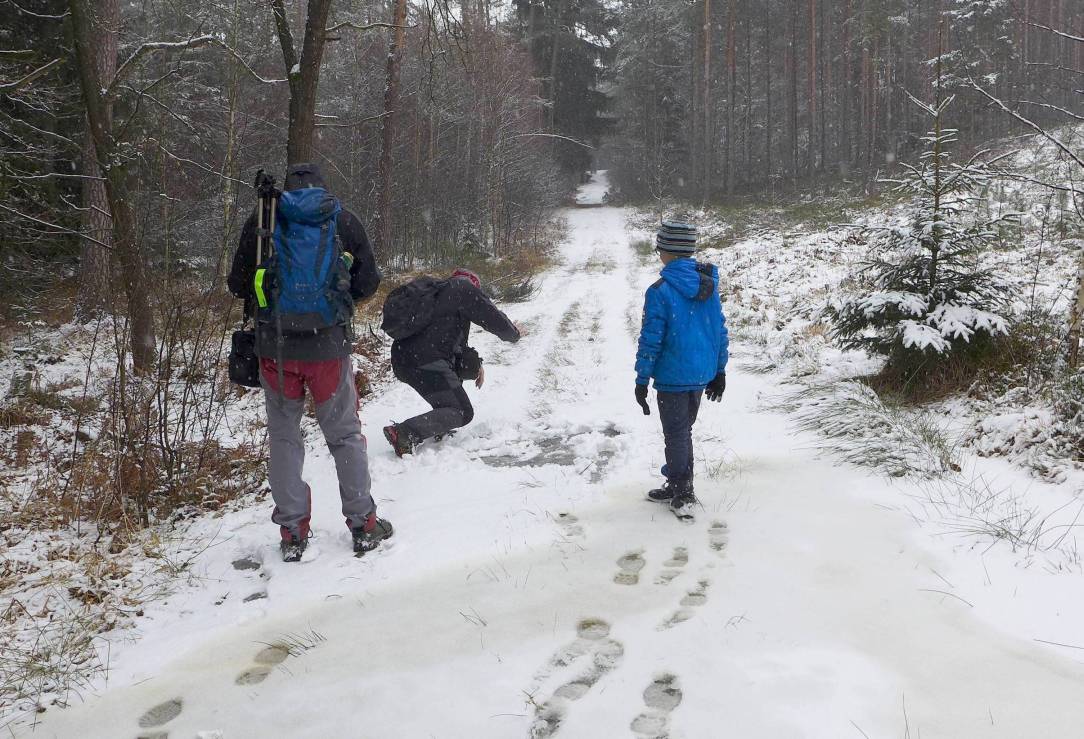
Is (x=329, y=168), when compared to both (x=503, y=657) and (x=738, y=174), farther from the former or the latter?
(x=738, y=174)

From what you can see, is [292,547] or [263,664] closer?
[263,664]

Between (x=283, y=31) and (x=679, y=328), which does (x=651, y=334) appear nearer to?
(x=679, y=328)

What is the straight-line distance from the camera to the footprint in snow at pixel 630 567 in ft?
10.7

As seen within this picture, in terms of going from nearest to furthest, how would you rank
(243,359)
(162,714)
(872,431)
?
(162,714) → (243,359) → (872,431)

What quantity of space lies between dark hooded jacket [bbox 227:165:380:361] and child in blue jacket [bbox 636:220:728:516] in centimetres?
170

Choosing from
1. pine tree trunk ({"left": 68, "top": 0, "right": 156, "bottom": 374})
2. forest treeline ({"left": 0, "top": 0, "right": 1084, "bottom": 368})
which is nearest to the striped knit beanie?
forest treeline ({"left": 0, "top": 0, "right": 1084, "bottom": 368})

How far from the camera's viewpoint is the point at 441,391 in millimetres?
5527

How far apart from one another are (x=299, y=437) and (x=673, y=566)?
2230mm

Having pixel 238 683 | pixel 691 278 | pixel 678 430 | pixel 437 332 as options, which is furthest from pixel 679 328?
pixel 238 683

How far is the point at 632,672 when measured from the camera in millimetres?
2504

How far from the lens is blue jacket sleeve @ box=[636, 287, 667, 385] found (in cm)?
393

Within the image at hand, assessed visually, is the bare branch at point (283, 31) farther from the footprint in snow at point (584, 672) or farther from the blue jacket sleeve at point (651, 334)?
the footprint in snow at point (584, 672)

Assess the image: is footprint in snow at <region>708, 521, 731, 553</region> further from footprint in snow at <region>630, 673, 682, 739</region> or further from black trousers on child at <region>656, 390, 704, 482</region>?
footprint in snow at <region>630, 673, 682, 739</region>

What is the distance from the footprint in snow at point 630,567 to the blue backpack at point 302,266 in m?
2.02
